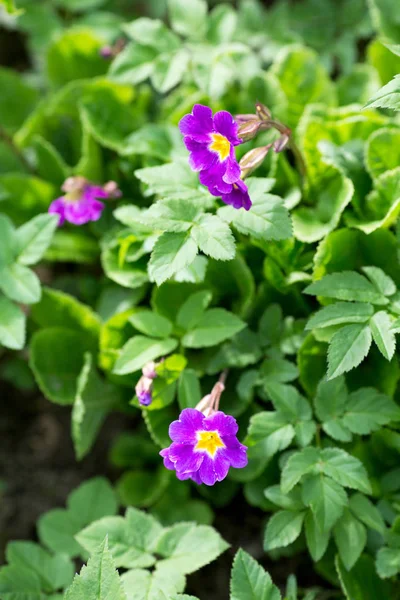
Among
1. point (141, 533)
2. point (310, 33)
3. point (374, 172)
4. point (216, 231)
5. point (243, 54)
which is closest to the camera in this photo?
point (216, 231)

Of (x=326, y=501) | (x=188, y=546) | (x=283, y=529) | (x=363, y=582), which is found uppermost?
(x=326, y=501)

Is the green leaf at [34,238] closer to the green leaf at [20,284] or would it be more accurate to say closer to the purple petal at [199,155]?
the green leaf at [20,284]

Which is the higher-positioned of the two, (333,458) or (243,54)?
(243,54)

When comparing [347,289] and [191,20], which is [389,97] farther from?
[191,20]

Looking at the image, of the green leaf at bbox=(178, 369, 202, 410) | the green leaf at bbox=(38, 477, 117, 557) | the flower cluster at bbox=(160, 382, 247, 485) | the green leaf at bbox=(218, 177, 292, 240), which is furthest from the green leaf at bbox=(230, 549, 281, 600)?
the green leaf at bbox=(218, 177, 292, 240)

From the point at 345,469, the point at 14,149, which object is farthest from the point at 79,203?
the point at 345,469

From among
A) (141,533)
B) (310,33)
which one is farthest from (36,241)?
(310,33)

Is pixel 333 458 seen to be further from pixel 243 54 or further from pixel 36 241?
pixel 243 54

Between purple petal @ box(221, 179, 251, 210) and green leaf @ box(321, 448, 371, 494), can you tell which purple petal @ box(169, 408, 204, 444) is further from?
purple petal @ box(221, 179, 251, 210)
